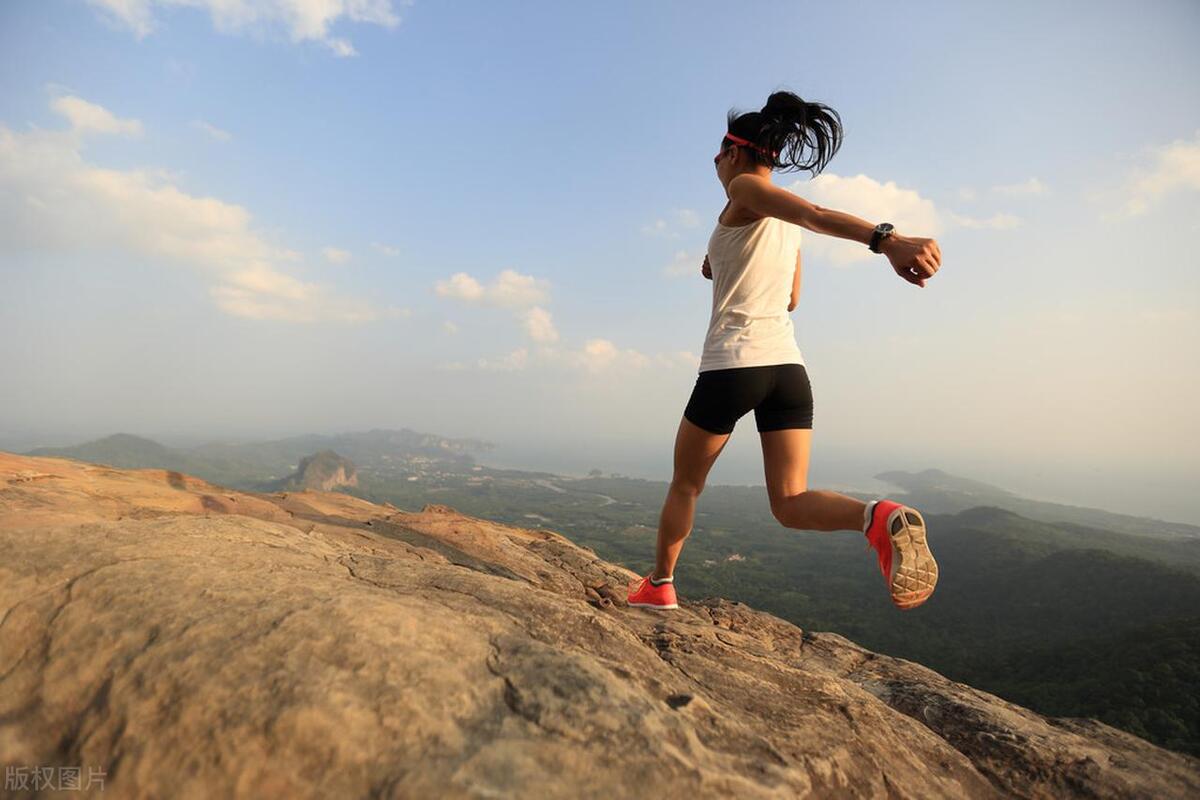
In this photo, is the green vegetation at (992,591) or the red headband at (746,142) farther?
the green vegetation at (992,591)

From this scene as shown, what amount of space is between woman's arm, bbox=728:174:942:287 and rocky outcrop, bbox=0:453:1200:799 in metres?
2.37

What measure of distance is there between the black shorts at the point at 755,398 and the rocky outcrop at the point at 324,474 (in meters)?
151

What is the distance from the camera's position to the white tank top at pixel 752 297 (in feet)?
11.1

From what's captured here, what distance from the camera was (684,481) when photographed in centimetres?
377

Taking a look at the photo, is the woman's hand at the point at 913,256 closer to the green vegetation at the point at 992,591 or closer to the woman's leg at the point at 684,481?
the woman's leg at the point at 684,481

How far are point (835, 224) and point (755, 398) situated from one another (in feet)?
3.76

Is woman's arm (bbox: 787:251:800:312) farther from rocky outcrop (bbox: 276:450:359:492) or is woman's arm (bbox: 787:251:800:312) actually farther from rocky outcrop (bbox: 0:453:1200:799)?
rocky outcrop (bbox: 276:450:359:492)

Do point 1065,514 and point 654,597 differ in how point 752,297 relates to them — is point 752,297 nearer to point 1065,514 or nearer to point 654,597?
point 654,597

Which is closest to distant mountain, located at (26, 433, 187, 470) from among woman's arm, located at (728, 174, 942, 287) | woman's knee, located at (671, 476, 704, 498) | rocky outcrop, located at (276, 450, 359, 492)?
rocky outcrop, located at (276, 450, 359, 492)

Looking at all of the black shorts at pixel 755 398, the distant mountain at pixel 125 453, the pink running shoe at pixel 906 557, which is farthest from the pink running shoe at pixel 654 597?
the distant mountain at pixel 125 453

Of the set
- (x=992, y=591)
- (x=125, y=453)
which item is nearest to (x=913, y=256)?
(x=992, y=591)

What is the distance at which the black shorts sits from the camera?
3318 mm

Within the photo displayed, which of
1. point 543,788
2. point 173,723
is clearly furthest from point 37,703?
point 543,788

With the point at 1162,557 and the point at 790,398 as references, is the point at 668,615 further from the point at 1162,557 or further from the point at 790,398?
the point at 1162,557
